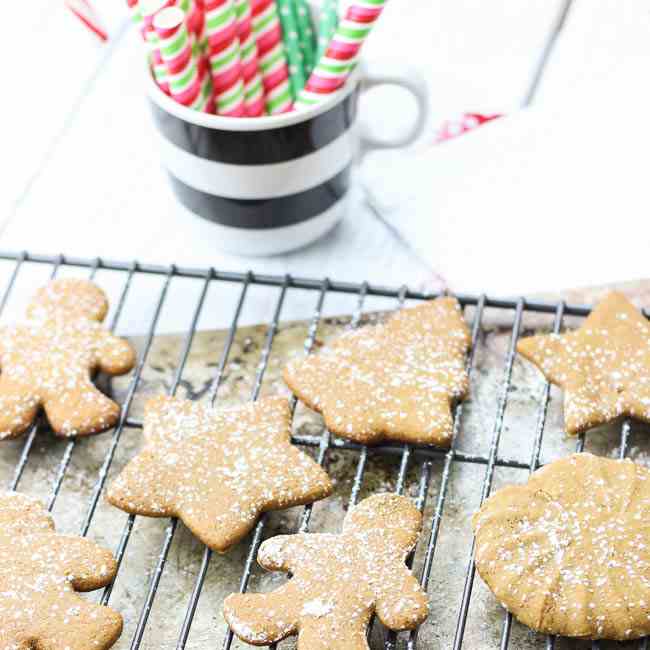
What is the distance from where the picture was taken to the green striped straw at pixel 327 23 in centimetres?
143

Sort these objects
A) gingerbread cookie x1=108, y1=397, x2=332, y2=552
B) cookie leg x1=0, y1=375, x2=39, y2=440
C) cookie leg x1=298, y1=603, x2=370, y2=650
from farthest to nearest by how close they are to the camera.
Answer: cookie leg x1=0, y1=375, x2=39, y2=440 → gingerbread cookie x1=108, y1=397, x2=332, y2=552 → cookie leg x1=298, y1=603, x2=370, y2=650

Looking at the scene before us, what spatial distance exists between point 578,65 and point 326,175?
466mm

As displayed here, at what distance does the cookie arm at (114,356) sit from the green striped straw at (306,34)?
0.45 meters

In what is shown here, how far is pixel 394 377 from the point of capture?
127 centimetres

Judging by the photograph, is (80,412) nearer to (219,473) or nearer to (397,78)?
(219,473)

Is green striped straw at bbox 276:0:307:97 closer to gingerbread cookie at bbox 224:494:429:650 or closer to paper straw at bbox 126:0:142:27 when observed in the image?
paper straw at bbox 126:0:142:27

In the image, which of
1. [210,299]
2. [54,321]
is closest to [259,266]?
[210,299]

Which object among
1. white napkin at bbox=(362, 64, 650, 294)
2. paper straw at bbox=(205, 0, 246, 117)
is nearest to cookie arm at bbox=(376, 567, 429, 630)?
white napkin at bbox=(362, 64, 650, 294)

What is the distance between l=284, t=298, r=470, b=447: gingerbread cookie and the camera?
1.22m

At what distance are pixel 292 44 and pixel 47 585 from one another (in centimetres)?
76

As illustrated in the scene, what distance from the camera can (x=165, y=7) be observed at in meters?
1.28

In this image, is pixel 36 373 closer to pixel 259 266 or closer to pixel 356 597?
pixel 259 266

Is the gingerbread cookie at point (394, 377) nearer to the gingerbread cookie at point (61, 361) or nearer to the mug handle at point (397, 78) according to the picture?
the gingerbread cookie at point (61, 361)

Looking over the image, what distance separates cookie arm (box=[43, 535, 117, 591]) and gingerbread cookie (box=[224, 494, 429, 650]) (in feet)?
0.44
